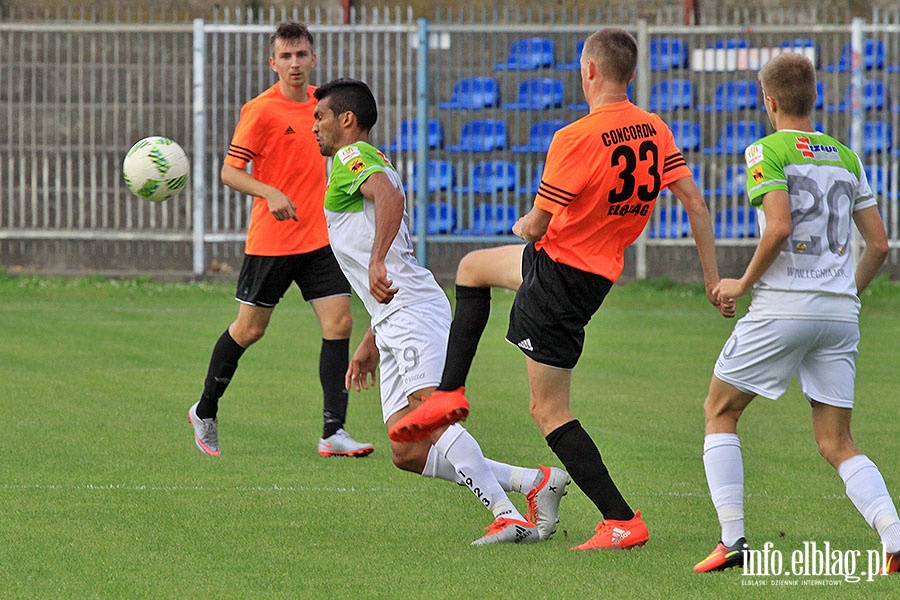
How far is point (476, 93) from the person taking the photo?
18125 mm

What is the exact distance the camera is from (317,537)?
214 inches

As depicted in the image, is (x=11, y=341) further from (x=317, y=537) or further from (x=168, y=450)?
(x=317, y=537)

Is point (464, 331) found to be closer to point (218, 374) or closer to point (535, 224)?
point (535, 224)

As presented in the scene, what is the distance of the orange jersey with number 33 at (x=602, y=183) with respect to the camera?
199 inches

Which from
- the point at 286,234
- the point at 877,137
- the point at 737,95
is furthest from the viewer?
the point at 737,95

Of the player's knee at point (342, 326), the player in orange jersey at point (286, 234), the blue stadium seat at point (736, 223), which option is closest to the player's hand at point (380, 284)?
the player in orange jersey at point (286, 234)

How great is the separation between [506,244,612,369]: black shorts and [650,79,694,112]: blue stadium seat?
13136 millimetres

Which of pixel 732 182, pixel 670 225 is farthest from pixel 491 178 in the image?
pixel 732 182

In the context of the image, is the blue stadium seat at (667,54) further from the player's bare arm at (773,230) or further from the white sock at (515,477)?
the player's bare arm at (773,230)

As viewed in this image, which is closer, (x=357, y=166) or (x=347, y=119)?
(x=357, y=166)

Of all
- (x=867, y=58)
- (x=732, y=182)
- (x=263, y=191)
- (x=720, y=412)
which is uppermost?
(x=867, y=58)

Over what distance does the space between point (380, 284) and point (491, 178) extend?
12703mm

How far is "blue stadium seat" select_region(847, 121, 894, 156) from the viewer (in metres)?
17.7

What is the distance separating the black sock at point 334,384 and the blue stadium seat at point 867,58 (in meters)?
11.9
